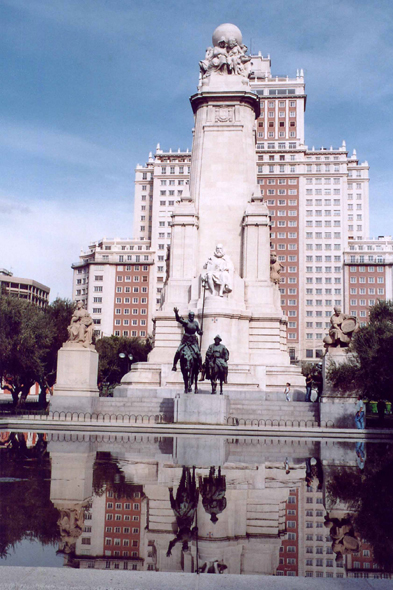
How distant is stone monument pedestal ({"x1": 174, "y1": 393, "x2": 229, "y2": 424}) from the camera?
918 inches

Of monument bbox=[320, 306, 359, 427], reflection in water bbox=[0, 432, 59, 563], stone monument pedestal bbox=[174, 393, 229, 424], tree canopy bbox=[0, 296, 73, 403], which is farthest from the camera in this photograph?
tree canopy bbox=[0, 296, 73, 403]

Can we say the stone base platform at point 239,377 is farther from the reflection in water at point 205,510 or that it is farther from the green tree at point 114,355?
the green tree at point 114,355

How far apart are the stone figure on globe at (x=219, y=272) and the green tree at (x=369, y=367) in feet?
25.1

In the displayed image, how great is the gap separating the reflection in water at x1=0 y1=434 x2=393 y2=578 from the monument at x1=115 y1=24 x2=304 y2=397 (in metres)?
17.6

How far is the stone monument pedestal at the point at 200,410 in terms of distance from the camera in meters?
23.3

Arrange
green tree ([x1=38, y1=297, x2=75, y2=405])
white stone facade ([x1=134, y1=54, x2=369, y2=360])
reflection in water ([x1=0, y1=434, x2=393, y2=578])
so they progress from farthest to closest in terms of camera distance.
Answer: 1. white stone facade ([x1=134, y1=54, x2=369, y2=360])
2. green tree ([x1=38, y1=297, x2=75, y2=405])
3. reflection in water ([x1=0, y1=434, x2=393, y2=578])

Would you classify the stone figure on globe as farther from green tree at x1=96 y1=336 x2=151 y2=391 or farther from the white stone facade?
the white stone facade

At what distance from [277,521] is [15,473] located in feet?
19.6

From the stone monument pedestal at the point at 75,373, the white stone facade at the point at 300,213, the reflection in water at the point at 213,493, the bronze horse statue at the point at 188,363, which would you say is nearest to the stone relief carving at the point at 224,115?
the stone monument pedestal at the point at 75,373

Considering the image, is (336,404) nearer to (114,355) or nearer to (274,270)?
(274,270)

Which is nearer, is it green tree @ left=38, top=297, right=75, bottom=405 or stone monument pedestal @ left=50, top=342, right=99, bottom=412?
stone monument pedestal @ left=50, top=342, right=99, bottom=412

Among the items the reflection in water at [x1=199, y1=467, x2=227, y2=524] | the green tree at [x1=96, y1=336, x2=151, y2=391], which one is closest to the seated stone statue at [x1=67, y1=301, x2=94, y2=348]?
the reflection in water at [x1=199, y1=467, x2=227, y2=524]

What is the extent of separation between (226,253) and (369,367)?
478 inches

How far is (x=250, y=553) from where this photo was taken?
22.7 feet
